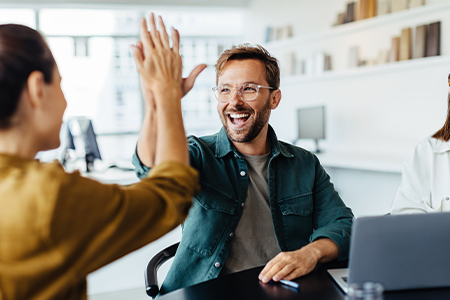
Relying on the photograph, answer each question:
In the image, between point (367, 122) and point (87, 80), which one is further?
point (87, 80)

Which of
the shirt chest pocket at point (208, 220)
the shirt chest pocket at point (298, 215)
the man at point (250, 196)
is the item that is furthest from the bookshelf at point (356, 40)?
the shirt chest pocket at point (208, 220)

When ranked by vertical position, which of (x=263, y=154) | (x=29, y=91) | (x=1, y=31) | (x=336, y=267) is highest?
(x=1, y=31)

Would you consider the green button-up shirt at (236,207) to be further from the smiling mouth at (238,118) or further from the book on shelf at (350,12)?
the book on shelf at (350,12)

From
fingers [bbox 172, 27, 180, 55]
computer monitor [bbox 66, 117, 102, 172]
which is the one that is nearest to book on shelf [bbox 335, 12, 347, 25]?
computer monitor [bbox 66, 117, 102, 172]

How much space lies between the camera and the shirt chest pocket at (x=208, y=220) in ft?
4.99

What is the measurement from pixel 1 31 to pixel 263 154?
1.20 metres

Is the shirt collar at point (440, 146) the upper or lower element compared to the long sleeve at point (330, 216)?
upper

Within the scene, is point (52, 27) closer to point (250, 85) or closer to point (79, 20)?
point (79, 20)

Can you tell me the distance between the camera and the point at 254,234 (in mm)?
1591

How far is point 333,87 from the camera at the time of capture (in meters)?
4.71

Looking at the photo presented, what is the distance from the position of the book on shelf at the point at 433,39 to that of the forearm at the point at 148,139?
10.6ft

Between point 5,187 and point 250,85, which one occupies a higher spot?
point 250,85

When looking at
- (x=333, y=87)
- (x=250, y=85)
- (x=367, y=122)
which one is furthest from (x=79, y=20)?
(x=250, y=85)

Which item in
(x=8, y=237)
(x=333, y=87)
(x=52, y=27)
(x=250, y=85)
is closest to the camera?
(x=8, y=237)
